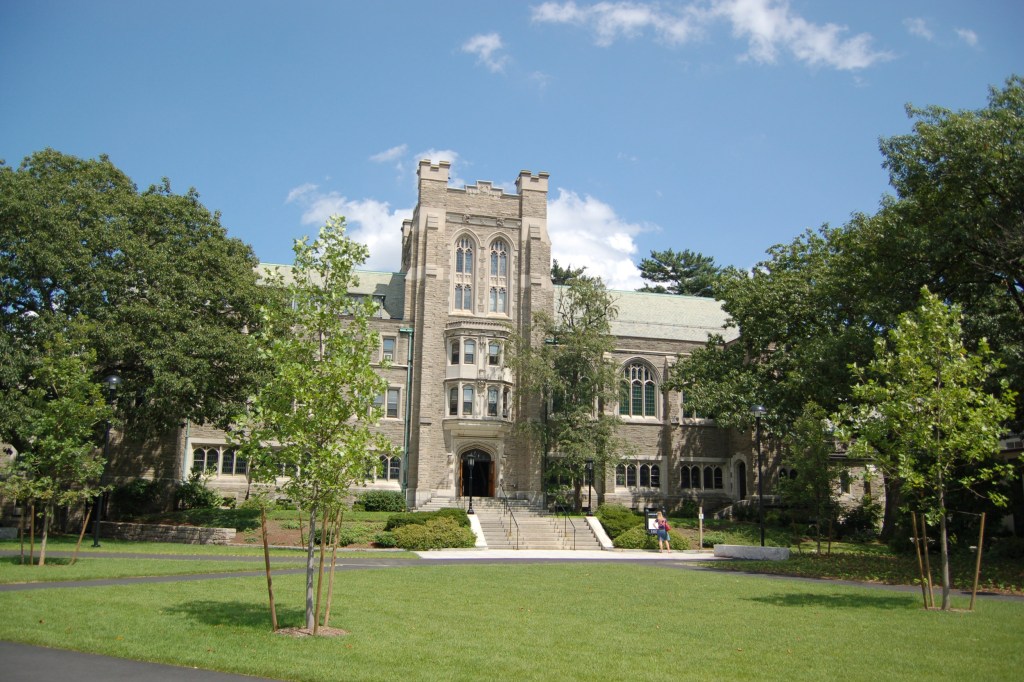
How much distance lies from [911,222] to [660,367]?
23.0 meters

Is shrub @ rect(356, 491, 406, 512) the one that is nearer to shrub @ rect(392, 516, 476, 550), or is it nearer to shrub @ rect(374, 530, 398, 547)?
shrub @ rect(392, 516, 476, 550)

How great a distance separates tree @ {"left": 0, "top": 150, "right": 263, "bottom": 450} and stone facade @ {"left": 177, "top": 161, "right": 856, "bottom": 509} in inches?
410

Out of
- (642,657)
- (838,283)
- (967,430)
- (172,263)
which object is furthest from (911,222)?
(172,263)

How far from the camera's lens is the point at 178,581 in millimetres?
15086

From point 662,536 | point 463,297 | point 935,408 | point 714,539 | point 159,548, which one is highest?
point 463,297

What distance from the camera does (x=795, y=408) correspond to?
31625mm

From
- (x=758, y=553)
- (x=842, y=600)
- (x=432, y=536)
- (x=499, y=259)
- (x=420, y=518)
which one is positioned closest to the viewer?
(x=842, y=600)

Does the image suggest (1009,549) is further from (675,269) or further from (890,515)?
(675,269)

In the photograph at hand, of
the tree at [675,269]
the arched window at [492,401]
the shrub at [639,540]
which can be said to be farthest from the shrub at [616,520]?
the tree at [675,269]

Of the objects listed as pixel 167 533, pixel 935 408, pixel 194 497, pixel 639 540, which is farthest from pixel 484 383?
pixel 935 408

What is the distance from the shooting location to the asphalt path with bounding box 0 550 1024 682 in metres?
8.02

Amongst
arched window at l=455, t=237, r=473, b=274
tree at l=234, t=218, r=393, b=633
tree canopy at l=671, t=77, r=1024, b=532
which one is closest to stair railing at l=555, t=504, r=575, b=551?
tree canopy at l=671, t=77, r=1024, b=532

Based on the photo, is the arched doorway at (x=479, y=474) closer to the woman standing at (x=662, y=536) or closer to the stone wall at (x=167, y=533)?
the woman standing at (x=662, y=536)

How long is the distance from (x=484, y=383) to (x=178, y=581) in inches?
1000
